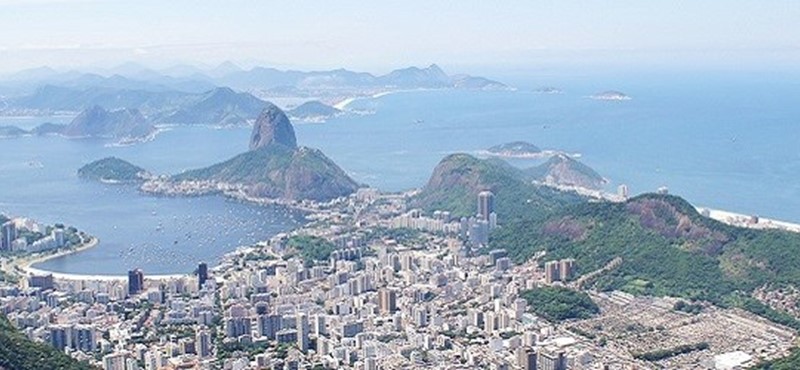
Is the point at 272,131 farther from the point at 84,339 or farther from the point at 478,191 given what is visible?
the point at 84,339

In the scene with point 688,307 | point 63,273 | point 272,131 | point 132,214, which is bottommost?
point 63,273

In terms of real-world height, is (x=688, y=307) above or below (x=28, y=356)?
below

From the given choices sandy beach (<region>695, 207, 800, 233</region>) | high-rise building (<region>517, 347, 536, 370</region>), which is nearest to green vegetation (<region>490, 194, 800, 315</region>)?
sandy beach (<region>695, 207, 800, 233</region>)

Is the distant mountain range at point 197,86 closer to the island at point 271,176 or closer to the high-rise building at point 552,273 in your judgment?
the island at point 271,176

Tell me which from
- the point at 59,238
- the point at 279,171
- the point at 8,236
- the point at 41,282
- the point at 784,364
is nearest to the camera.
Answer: the point at 784,364

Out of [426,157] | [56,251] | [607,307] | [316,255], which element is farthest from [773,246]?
[426,157]

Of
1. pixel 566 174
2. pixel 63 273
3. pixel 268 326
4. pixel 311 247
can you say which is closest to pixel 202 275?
pixel 311 247
